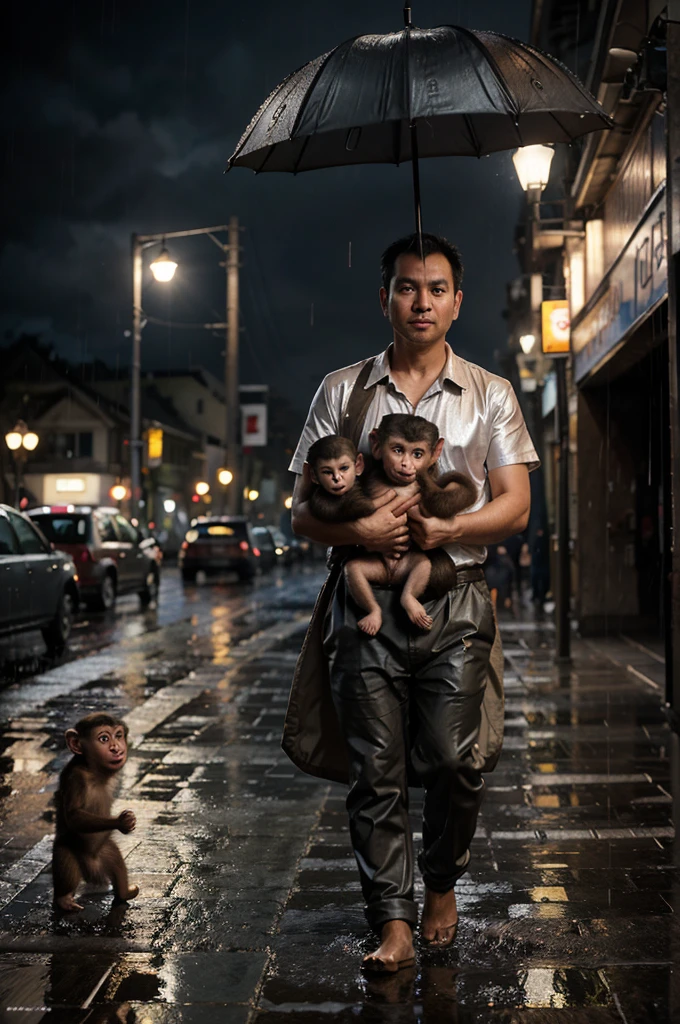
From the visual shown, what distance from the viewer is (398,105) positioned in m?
3.76

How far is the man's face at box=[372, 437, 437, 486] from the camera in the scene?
11.7 feet

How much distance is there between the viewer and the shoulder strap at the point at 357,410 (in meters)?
3.91

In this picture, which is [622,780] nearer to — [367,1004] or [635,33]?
[367,1004]

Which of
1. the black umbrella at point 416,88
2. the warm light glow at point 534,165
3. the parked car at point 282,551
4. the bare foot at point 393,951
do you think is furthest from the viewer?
the parked car at point 282,551

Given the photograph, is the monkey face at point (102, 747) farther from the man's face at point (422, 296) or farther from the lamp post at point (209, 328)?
the lamp post at point (209, 328)

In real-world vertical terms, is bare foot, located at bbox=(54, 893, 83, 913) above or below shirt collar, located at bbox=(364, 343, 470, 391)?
below

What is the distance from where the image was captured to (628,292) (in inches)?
461

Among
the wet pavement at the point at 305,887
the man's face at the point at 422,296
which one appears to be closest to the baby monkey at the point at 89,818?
the wet pavement at the point at 305,887

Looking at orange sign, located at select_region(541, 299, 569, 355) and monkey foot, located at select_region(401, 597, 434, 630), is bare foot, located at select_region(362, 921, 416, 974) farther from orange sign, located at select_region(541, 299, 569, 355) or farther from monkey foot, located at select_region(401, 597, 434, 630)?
orange sign, located at select_region(541, 299, 569, 355)

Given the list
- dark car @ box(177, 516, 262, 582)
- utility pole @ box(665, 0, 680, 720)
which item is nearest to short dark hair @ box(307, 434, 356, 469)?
utility pole @ box(665, 0, 680, 720)

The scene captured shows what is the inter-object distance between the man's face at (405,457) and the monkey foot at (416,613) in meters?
0.37

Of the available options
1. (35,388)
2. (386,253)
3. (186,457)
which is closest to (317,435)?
(386,253)

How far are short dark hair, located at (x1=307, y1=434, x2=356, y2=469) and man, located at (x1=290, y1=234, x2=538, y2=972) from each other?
197 mm

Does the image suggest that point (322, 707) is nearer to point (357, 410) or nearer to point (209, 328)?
point (357, 410)
